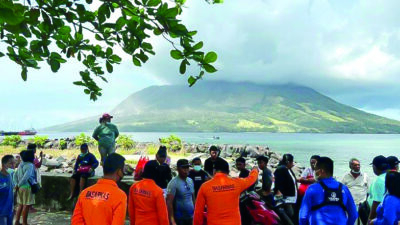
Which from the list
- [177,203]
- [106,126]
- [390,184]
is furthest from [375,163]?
[106,126]

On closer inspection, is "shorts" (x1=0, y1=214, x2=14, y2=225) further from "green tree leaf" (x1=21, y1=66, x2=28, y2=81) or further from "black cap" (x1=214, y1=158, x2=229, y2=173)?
"black cap" (x1=214, y1=158, x2=229, y2=173)

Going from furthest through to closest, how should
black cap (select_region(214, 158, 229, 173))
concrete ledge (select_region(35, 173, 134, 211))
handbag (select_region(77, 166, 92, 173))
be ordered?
concrete ledge (select_region(35, 173, 134, 211)), handbag (select_region(77, 166, 92, 173)), black cap (select_region(214, 158, 229, 173))

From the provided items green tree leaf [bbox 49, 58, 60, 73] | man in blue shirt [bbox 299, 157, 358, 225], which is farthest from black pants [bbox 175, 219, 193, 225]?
green tree leaf [bbox 49, 58, 60, 73]

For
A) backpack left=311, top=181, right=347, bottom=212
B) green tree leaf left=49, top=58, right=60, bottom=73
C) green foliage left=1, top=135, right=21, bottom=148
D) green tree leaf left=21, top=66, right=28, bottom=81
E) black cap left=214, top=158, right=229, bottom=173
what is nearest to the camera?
green tree leaf left=49, top=58, right=60, bottom=73

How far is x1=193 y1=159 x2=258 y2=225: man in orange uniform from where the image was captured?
4.74 metres

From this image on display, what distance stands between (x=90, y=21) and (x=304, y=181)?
5730 millimetres

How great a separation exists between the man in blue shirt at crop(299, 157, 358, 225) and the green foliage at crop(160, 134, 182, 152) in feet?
95.1

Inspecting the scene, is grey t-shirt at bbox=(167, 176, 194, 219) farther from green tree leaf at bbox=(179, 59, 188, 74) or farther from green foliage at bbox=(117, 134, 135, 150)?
green foliage at bbox=(117, 134, 135, 150)

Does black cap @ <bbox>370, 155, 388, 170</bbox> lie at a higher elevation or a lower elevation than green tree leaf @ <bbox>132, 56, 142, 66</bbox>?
lower

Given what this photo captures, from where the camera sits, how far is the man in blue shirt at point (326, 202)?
169 inches

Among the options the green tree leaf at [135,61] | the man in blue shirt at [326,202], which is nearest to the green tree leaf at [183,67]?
the green tree leaf at [135,61]

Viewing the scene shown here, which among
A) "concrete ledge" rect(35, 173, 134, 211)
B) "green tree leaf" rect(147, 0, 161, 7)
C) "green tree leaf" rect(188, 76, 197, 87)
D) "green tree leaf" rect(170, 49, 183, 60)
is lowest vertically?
"concrete ledge" rect(35, 173, 134, 211)

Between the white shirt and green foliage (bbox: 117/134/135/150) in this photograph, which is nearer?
the white shirt

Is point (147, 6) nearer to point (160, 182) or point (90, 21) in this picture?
point (90, 21)
